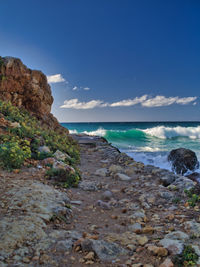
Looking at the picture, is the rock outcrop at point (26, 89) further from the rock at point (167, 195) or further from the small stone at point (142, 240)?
the small stone at point (142, 240)

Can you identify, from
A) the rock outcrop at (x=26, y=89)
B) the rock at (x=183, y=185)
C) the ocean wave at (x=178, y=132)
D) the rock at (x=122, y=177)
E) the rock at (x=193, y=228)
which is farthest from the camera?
the ocean wave at (x=178, y=132)

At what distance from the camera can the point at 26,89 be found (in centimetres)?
1149

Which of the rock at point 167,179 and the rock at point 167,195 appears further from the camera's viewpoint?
the rock at point 167,179

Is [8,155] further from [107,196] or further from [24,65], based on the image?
[24,65]

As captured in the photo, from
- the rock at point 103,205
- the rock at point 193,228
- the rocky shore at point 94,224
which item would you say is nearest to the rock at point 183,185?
the rocky shore at point 94,224

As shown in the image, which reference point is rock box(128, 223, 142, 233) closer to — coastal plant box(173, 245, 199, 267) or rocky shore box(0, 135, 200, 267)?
rocky shore box(0, 135, 200, 267)

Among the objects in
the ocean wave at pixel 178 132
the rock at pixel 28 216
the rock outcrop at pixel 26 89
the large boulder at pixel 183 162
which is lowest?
the large boulder at pixel 183 162

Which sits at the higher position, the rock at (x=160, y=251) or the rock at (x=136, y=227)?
the rock at (x=160, y=251)

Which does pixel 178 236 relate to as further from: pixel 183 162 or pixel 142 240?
pixel 183 162

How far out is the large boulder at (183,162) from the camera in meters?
10.7

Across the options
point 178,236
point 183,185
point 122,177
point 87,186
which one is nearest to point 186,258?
point 178,236

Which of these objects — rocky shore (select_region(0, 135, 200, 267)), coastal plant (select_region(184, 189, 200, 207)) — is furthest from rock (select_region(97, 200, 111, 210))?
coastal plant (select_region(184, 189, 200, 207))

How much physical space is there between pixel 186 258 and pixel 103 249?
3.16 feet

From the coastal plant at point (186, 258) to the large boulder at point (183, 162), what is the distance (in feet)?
29.6
